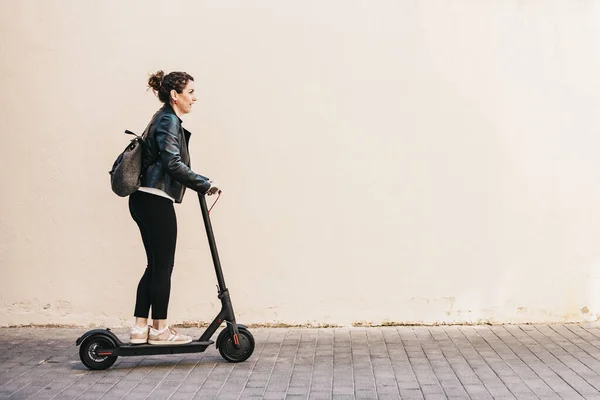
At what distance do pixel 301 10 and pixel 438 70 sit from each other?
119cm

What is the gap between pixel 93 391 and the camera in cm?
573

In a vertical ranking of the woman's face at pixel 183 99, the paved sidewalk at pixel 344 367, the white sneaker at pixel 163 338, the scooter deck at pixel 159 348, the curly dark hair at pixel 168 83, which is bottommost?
the paved sidewalk at pixel 344 367

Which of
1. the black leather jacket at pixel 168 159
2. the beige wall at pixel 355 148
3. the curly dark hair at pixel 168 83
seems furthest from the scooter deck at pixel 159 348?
the curly dark hair at pixel 168 83

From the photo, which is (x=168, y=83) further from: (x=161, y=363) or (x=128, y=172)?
(x=161, y=363)

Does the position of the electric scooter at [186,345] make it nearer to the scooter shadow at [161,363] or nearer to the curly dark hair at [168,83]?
the scooter shadow at [161,363]

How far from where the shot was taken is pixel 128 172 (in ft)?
20.6

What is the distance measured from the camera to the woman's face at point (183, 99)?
6547 millimetres

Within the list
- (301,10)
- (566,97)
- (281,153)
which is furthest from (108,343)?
(566,97)

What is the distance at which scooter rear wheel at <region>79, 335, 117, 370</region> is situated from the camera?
6316 mm

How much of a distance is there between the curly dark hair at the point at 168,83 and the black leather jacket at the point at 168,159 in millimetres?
85

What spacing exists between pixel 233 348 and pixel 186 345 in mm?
311

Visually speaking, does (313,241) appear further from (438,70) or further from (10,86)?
(10,86)

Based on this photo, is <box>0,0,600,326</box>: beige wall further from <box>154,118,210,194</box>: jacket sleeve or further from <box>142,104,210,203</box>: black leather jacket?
<box>154,118,210,194</box>: jacket sleeve

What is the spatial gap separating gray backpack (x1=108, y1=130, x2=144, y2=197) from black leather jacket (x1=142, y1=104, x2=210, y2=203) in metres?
0.09
